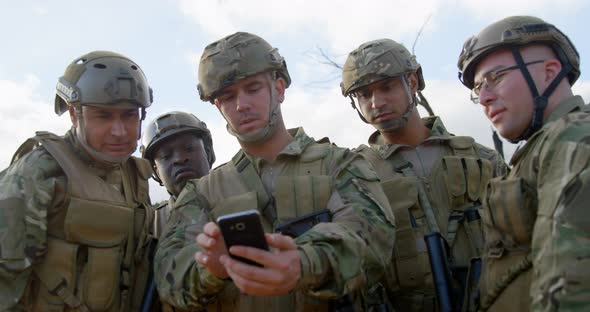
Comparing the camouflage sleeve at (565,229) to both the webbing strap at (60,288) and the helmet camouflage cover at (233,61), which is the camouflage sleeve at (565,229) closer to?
the helmet camouflage cover at (233,61)

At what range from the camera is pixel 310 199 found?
354cm

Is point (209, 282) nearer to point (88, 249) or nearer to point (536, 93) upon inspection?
point (88, 249)

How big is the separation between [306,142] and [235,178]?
55 centimetres

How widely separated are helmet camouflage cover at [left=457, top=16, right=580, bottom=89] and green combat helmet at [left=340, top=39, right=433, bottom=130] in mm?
1495

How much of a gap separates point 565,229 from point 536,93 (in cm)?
111

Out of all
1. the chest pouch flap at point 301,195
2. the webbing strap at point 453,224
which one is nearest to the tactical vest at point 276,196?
the chest pouch flap at point 301,195

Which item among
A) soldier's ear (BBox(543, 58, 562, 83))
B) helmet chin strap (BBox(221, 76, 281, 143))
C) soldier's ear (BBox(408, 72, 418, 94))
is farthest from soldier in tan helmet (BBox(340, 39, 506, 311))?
soldier's ear (BBox(543, 58, 562, 83))

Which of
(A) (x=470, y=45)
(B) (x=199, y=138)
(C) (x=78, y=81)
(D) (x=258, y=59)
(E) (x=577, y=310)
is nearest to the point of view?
(E) (x=577, y=310)

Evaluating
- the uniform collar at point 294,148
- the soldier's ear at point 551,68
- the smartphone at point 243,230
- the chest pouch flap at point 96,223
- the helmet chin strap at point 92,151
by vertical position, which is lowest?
the smartphone at point 243,230

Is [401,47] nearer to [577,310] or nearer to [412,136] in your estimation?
[412,136]

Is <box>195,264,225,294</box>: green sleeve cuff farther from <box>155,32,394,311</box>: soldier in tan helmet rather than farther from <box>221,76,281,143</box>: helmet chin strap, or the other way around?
<box>221,76,281,143</box>: helmet chin strap

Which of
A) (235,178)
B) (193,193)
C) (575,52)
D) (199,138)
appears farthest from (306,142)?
(199,138)

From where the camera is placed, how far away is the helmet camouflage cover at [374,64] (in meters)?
5.11

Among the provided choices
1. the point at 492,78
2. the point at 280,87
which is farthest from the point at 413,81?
the point at 492,78
